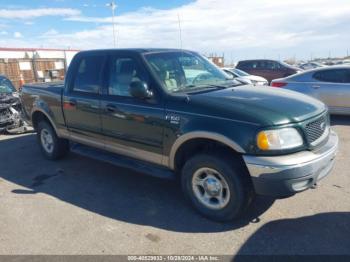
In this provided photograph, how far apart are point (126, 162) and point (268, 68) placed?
52.4 ft

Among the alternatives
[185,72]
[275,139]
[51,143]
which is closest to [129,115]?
[185,72]

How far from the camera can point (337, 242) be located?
322 centimetres

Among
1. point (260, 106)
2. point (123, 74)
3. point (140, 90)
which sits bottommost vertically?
A: point (260, 106)

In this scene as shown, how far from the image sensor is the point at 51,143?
6191mm

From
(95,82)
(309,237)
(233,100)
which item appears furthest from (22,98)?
(309,237)

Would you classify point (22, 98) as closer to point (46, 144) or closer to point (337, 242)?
point (46, 144)

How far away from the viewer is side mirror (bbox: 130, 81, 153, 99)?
13.0ft

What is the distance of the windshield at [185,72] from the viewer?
4204 millimetres

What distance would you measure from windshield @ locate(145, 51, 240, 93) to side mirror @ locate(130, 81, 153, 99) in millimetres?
232

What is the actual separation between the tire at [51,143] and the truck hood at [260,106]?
331cm

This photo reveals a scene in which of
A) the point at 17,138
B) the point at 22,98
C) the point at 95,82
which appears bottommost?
the point at 17,138

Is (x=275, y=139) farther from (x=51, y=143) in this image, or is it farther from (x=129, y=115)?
(x=51, y=143)

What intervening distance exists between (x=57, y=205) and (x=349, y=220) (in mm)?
3489

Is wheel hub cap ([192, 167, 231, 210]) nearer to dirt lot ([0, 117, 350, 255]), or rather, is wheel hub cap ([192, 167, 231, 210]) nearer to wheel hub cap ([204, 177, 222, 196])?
wheel hub cap ([204, 177, 222, 196])
